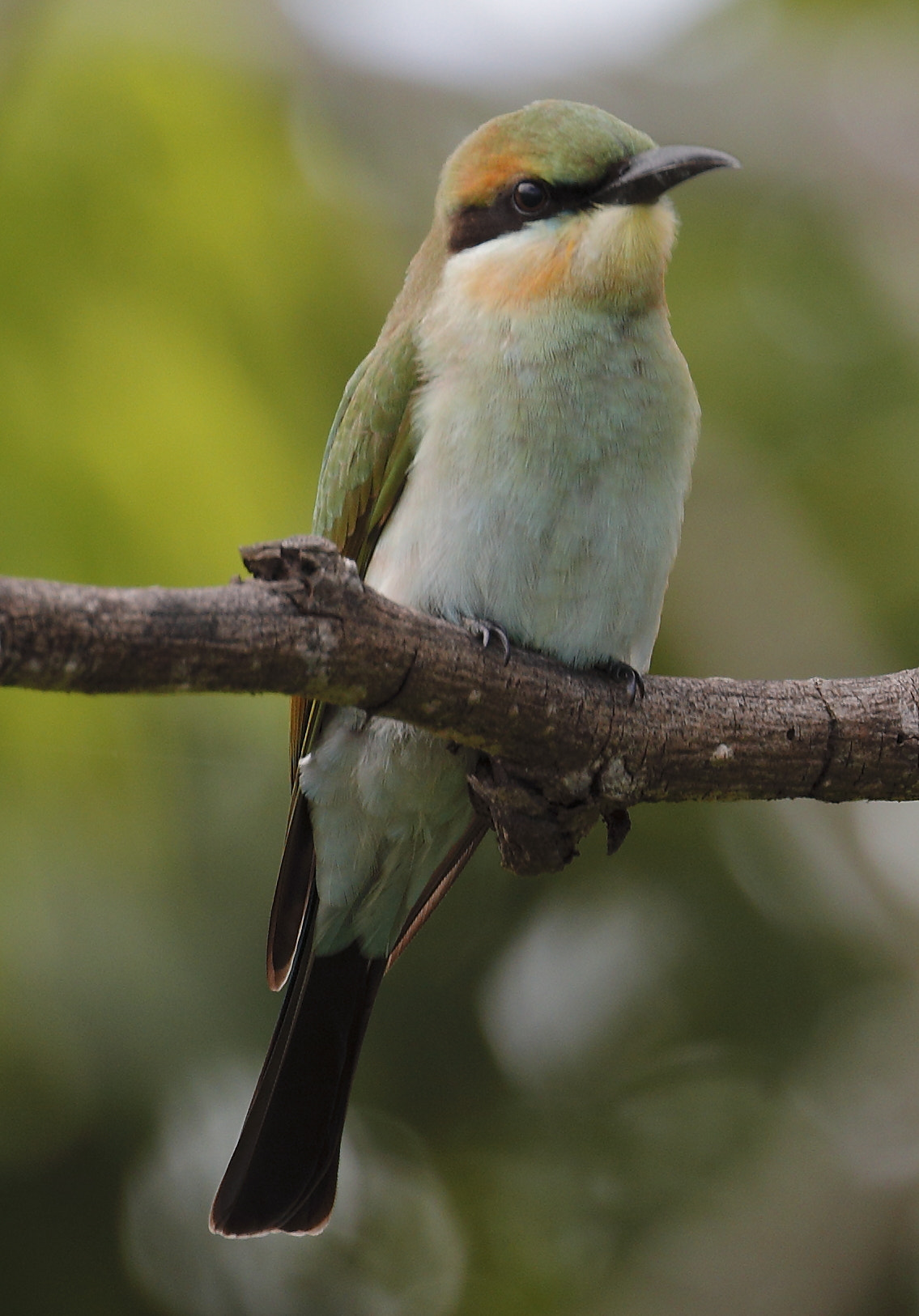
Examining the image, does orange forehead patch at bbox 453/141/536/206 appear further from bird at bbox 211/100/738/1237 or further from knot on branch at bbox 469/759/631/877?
knot on branch at bbox 469/759/631/877

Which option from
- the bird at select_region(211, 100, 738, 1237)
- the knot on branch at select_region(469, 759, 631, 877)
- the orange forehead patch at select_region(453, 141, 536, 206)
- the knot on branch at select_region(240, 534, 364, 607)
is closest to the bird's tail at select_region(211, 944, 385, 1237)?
the bird at select_region(211, 100, 738, 1237)

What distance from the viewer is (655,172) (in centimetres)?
200

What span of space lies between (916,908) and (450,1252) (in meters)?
1.08

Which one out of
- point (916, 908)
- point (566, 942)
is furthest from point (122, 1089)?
point (916, 908)

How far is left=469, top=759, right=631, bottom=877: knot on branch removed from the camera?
183 cm

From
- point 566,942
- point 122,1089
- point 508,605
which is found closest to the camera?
point 508,605

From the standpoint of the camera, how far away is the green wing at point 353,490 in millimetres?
2027

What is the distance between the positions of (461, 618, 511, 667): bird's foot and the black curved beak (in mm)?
660

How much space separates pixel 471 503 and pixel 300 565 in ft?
1.77

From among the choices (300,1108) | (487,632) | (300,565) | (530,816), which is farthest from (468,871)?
(300,565)

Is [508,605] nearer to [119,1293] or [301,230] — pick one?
[301,230]

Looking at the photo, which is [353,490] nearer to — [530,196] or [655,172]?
[530,196]

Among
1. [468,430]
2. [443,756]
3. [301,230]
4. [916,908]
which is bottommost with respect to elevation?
[916,908]

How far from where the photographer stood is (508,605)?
1910 millimetres
